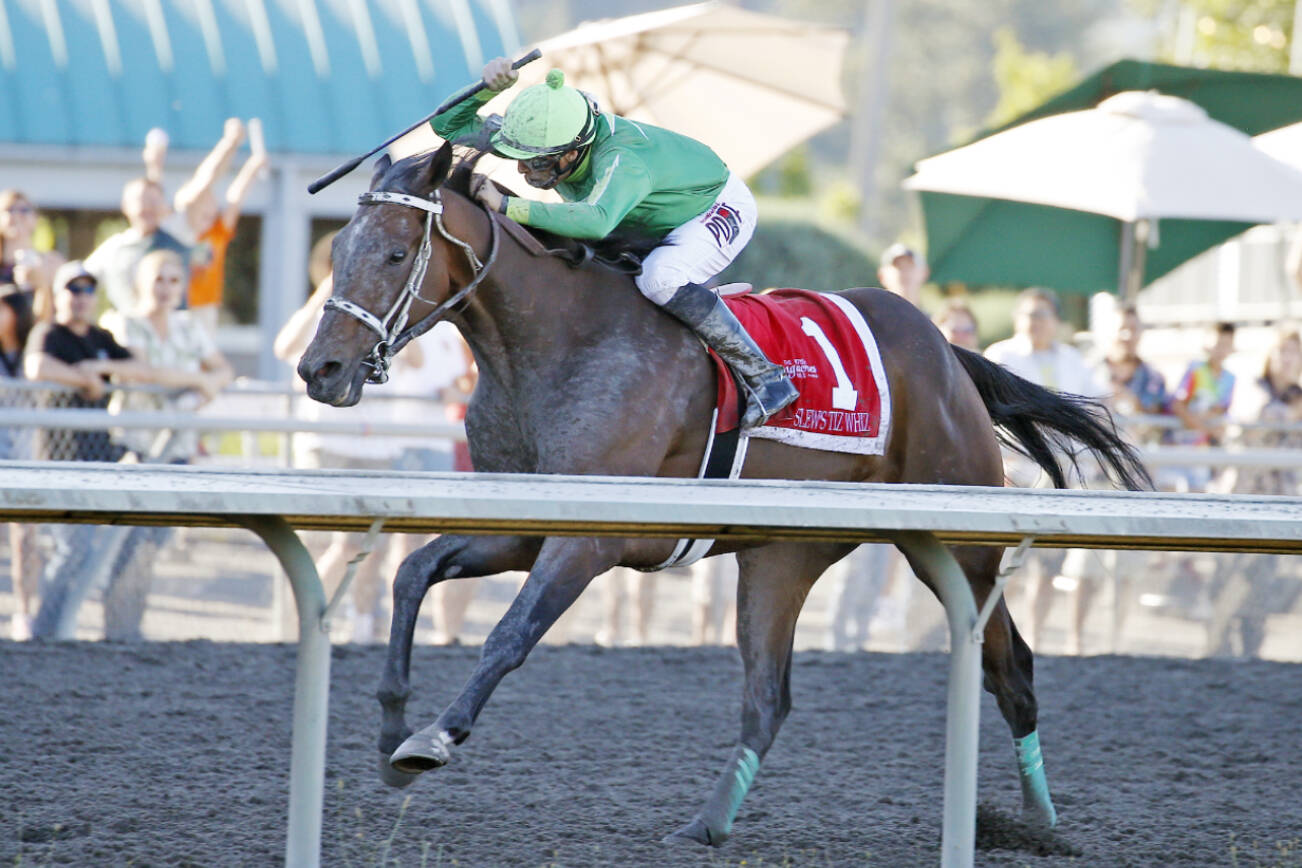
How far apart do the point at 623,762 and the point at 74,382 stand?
120 inches

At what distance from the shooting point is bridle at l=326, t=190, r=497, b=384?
3797 millimetres

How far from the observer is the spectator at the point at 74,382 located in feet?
20.1

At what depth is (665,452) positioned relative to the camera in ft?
13.3

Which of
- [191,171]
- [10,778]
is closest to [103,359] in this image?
[10,778]

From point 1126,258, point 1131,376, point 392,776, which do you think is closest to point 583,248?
point 392,776

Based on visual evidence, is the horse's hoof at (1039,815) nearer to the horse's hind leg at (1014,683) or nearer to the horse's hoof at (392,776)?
the horse's hind leg at (1014,683)

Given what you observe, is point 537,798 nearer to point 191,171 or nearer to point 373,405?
point 373,405

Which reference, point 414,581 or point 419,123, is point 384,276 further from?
point 414,581

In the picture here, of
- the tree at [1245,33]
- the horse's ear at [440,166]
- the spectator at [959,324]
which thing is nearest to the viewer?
the horse's ear at [440,166]

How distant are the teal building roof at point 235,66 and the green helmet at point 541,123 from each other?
1028 cm

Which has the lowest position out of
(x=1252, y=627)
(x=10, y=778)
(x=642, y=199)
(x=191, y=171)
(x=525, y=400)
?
(x=10, y=778)

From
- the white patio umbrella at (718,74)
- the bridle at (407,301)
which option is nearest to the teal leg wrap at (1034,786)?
the bridle at (407,301)

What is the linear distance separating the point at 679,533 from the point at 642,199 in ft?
4.11

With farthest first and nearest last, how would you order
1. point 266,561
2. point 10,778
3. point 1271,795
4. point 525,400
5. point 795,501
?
point 266,561 < point 1271,795 < point 10,778 < point 525,400 < point 795,501
